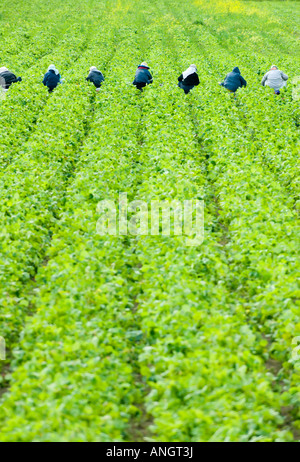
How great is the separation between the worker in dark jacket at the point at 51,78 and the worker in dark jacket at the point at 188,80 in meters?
4.03

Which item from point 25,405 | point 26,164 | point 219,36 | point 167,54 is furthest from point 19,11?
point 25,405

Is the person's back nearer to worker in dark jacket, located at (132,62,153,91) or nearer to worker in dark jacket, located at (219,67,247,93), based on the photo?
worker in dark jacket, located at (219,67,247,93)

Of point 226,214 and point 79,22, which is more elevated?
point 79,22

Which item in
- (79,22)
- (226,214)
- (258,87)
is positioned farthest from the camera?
(79,22)

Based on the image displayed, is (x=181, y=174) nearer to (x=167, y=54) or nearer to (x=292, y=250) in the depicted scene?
(x=292, y=250)

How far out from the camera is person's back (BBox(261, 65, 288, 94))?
18.0 meters

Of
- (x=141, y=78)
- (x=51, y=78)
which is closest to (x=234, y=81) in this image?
(x=141, y=78)

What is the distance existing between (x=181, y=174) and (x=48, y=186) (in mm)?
2616

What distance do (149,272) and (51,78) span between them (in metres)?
12.5

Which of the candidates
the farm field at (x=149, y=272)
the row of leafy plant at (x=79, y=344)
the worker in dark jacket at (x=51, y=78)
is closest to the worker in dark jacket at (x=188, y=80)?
the farm field at (x=149, y=272)

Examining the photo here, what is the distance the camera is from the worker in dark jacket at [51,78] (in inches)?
733

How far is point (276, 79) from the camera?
1798 cm

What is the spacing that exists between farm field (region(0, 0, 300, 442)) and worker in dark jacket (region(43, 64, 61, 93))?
567 millimetres
